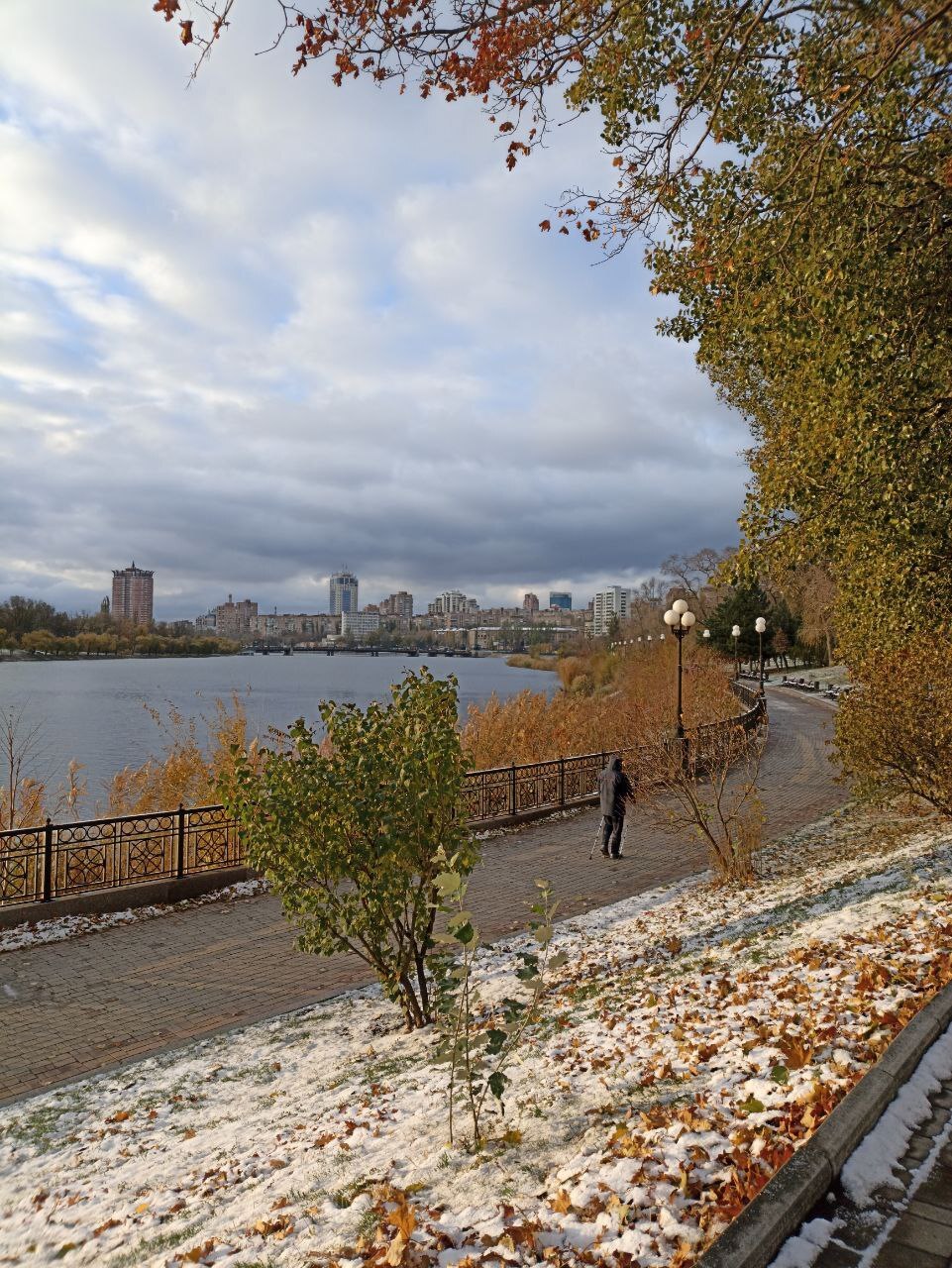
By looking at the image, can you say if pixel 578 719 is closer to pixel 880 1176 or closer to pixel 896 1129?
pixel 896 1129

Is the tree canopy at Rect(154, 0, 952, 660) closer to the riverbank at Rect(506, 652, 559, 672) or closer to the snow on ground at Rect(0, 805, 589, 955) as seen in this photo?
the snow on ground at Rect(0, 805, 589, 955)

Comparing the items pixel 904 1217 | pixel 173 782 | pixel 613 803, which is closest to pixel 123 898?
pixel 173 782

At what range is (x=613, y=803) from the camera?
11.7 metres

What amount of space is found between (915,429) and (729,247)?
248 cm

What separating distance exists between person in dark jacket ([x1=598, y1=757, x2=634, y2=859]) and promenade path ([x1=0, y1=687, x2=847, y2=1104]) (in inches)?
12.8

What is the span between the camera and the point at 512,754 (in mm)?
17281

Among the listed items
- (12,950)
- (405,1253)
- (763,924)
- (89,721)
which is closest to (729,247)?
(763,924)

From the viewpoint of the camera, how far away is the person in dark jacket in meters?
11.7

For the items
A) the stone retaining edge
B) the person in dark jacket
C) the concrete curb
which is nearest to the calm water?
the stone retaining edge

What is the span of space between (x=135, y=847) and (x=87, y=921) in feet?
6.51

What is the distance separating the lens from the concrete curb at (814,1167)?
2.54 meters

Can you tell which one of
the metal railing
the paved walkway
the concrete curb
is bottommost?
the metal railing

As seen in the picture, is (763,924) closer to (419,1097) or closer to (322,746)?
(419,1097)

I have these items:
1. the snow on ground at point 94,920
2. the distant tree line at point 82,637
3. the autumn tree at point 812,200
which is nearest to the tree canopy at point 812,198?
the autumn tree at point 812,200
